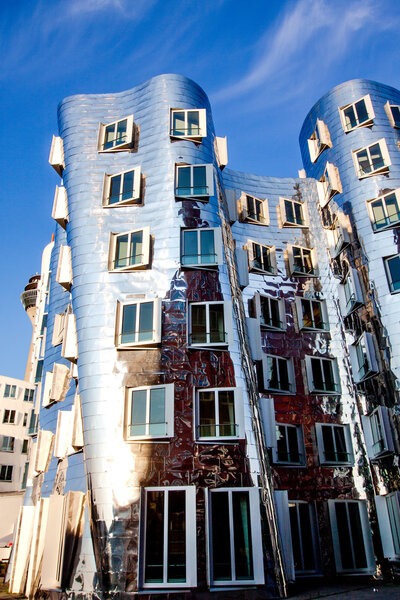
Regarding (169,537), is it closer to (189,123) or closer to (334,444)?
(334,444)

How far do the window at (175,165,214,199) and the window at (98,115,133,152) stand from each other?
2.88 m

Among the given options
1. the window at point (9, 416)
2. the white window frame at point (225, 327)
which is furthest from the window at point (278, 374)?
the window at point (9, 416)

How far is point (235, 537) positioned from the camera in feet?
48.8

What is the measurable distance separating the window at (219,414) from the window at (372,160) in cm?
1393

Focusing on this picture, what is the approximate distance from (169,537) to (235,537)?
1.96 metres

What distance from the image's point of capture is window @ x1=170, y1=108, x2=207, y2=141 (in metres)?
21.8

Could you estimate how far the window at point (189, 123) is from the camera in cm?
2178

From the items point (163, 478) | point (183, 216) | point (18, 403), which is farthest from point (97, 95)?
point (18, 403)

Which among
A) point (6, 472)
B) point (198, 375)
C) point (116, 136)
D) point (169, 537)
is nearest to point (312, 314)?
point (198, 375)

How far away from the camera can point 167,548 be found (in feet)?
48.0

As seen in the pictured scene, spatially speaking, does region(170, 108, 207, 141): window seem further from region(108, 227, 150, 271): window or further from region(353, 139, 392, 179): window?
region(353, 139, 392, 179): window

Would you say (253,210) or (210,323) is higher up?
(253,210)

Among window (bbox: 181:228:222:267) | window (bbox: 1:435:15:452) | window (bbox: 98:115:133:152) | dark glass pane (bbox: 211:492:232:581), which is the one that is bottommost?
dark glass pane (bbox: 211:492:232:581)

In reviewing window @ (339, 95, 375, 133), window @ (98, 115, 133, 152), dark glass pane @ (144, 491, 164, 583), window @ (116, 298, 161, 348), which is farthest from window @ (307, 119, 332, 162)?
dark glass pane @ (144, 491, 164, 583)
